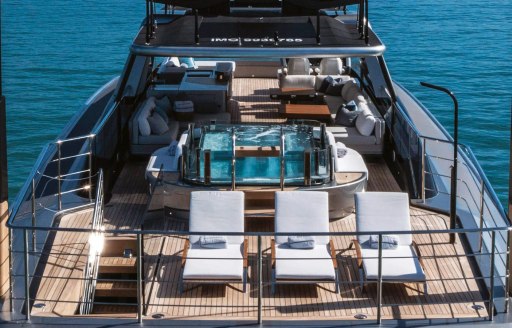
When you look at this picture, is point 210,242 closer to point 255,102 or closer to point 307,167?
point 307,167

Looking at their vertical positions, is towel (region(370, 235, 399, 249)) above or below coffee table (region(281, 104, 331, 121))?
above

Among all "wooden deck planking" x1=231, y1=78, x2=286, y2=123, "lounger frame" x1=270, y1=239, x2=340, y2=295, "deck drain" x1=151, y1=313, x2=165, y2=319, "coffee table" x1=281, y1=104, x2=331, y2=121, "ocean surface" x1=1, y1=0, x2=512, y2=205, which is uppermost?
"lounger frame" x1=270, y1=239, x2=340, y2=295

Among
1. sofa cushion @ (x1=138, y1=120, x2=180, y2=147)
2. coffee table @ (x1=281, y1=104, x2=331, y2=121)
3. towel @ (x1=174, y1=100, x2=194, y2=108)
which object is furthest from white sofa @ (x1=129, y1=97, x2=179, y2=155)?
coffee table @ (x1=281, y1=104, x2=331, y2=121)

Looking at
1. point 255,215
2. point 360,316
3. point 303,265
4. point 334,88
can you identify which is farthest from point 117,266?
point 334,88

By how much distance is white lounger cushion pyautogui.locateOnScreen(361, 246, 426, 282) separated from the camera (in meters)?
8.30

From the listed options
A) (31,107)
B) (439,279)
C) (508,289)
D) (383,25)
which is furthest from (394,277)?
(383,25)

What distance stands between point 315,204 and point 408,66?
21235 millimetres

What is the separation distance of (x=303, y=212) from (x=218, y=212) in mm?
744

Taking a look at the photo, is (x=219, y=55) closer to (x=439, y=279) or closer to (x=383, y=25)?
(x=439, y=279)

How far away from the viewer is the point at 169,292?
8484mm

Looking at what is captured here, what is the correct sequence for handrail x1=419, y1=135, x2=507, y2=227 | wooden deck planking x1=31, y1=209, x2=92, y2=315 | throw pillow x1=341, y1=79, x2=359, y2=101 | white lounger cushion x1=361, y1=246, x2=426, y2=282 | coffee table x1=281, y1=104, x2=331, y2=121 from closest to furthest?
wooden deck planking x1=31, y1=209, x2=92, y2=315 < white lounger cushion x1=361, y1=246, x2=426, y2=282 < handrail x1=419, y1=135, x2=507, y2=227 < coffee table x1=281, y1=104, x2=331, y2=121 < throw pillow x1=341, y1=79, x2=359, y2=101

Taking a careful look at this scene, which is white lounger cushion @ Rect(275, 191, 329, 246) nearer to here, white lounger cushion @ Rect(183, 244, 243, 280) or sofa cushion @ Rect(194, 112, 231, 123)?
white lounger cushion @ Rect(183, 244, 243, 280)

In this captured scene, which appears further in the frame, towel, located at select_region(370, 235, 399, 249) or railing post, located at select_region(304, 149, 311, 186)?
railing post, located at select_region(304, 149, 311, 186)

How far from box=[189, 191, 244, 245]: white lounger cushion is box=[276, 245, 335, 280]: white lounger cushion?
20.4 inches
